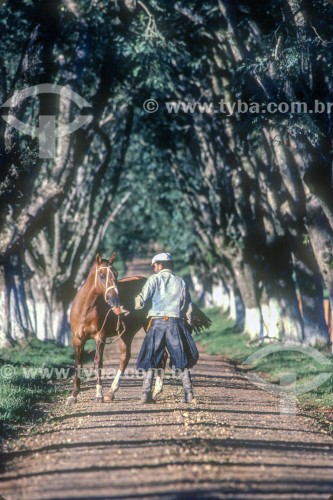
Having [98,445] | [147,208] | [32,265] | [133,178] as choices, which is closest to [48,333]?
[32,265]

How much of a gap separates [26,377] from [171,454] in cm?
820

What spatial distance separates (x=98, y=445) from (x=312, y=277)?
1429 centimetres

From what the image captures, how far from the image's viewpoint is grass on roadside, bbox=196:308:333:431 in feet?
47.5

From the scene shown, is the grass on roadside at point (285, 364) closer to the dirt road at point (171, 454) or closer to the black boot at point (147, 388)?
the dirt road at point (171, 454)

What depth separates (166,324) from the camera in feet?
43.4

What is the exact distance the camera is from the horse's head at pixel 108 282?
13.5 metres

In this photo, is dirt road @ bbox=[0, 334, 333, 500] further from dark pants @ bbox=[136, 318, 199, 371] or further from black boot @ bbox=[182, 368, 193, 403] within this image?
dark pants @ bbox=[136, 318, 199, 371]

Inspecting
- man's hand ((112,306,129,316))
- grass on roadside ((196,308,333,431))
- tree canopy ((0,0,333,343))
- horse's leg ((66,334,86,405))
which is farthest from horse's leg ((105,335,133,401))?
tree canopy ((0,0,333,343))

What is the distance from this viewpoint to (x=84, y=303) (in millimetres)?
14250

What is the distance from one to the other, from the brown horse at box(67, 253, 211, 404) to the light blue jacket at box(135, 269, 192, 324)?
0.48 metres

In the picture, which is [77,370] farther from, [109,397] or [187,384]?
[187,384]

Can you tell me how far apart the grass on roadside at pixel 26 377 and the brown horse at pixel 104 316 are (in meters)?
1.00

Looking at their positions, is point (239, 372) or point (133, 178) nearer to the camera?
point (239, 372)

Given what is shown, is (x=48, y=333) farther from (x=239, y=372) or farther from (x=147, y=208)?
(x=147, y=208)
